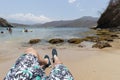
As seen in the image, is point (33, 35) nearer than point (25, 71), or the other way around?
point (25, 71)

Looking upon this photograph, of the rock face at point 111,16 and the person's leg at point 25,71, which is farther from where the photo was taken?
the rock face at point 111,16

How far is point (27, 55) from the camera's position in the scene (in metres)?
4.25

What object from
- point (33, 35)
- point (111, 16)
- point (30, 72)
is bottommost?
point (33, 35)

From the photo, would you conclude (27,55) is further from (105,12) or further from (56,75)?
(105,12)


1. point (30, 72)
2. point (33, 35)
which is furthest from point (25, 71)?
point (33, 35)

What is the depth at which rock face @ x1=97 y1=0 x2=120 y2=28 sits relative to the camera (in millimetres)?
71750

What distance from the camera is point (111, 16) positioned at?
7481 centimetres

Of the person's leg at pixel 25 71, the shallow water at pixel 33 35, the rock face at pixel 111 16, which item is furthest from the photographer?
the rock face at pixel 111 16

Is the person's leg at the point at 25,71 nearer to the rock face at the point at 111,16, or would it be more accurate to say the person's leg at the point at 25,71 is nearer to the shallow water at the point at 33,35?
the shallow water at the point at 33,35

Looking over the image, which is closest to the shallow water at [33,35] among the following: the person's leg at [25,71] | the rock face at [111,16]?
the person's leg at [25,71]

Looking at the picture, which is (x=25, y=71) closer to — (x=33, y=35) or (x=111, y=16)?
(x=33, y=35)

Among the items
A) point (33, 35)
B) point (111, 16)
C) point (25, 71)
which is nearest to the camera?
point (25, 71)

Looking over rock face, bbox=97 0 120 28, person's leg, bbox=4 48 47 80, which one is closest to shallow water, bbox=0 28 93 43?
person's leg, bbox=4 48 47 80

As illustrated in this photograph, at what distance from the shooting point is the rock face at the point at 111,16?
71750mm
